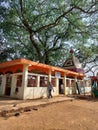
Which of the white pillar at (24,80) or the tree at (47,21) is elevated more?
the tree at (47,21)

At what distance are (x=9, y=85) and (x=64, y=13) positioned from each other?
33.1 ft

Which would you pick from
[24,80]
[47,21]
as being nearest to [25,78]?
[24,80]

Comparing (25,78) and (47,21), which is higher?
(47,21)

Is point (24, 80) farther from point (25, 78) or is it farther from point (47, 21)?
point (47, 21)

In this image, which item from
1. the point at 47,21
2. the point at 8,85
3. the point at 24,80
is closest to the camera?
the point at 24,80

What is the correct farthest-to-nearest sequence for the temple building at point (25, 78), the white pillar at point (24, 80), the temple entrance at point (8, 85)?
the temple entrance at point (8, 85)
the temple building at point (25, 78)
the white pillar at point (24, 80)

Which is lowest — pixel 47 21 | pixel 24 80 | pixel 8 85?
pixel 8 85

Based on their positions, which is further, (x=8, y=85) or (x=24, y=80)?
(x=8, y=85)

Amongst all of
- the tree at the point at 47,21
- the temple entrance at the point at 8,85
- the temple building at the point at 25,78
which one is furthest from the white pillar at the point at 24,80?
the tree at the point at 47,21

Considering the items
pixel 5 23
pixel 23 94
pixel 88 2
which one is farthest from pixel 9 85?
pixel 88 2

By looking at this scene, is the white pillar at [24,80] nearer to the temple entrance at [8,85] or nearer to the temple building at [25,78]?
the temple building at [25,78]

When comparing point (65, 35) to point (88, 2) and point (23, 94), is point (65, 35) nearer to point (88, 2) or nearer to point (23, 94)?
point (88, 2)

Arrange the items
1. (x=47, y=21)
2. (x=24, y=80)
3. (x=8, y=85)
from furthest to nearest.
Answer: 1. (x=47, y=21)
2. (x=8, y=85)
3. (x=24, y=80)

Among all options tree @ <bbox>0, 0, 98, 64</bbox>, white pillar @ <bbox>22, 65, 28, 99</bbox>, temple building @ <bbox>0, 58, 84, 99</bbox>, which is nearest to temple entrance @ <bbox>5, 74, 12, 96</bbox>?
temple building @ <bbox>0, 58, 84, 99</bbox>
